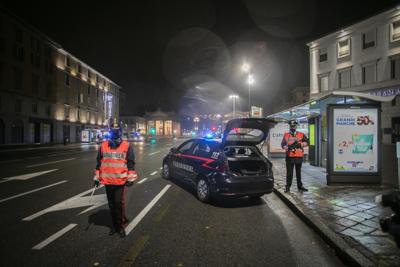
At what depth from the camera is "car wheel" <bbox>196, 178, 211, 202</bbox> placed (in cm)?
672

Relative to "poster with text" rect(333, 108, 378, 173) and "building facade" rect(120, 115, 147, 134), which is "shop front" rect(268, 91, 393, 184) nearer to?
"poster with text" rect(333, 108, 378, 173)

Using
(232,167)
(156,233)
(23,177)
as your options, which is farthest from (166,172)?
→ (23,177)

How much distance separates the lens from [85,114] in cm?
5525

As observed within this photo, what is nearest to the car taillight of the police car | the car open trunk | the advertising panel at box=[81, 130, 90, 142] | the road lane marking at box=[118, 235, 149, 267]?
the police car

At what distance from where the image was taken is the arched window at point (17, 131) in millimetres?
34919

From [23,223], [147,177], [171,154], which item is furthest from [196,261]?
[147,177]

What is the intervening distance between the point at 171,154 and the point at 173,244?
5.40 metres

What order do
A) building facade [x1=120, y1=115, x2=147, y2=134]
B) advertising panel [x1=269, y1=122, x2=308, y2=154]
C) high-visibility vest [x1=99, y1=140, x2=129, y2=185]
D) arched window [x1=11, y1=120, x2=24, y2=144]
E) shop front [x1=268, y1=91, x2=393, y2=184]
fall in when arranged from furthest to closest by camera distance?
1. building facade [x1=120, y1=115, x2=147, y2=134]
2. arched window [x1=11, y1=120, x2=24, y2=144]
3. advertising panel [x1=269, y1=122, x2=308, y2=154]
4. shop front [x1=268, y1=91, x2=393, y2=184]
5. high-visibility vest [x1=99, y1=140, x2=129, y2=185]

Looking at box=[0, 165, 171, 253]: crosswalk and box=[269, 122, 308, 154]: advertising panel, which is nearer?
box=[0, 165, 171, 253]: crosswalk

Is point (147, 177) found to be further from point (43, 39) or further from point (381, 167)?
point (43, 39)

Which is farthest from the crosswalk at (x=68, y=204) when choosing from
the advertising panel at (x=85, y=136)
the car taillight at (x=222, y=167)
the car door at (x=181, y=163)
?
the advertising panel at (x=85, y=136)

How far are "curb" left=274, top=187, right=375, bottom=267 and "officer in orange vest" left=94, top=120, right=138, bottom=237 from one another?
3.36 meters

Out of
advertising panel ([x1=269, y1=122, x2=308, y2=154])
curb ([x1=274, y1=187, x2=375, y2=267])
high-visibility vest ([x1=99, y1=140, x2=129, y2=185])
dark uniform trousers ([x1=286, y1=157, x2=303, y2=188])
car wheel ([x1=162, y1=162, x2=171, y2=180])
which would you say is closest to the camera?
curb ([x1=274, y1=187, x2=375, y2=267])

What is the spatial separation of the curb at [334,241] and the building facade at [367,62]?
2269 cm
